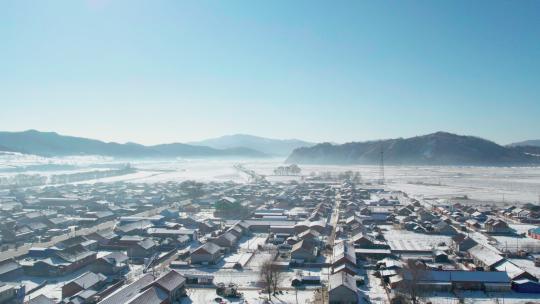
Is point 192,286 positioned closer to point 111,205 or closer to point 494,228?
point 494,228

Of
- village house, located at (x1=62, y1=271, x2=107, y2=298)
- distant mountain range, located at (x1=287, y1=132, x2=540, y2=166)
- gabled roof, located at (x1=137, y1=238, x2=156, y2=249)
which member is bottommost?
village house, located at (x1=62, y1=271, x2=107, y2=298)

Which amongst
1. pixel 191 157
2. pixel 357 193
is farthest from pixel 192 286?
pixel 191 157

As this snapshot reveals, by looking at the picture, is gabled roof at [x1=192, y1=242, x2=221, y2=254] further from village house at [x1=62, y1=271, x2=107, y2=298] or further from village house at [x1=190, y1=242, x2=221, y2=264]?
village house at [x1=62, y1=271, x2=107, y2=298]

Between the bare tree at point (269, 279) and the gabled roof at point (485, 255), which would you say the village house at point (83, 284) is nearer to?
the bare tree at point (269, 279)

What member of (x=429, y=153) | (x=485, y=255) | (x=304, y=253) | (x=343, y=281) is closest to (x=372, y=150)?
(x=429, y=153)

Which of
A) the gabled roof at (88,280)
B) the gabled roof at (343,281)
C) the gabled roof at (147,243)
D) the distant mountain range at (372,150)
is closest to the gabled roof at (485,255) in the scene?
the gabled roof at (343,281)

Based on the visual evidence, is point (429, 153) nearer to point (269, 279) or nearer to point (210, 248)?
point (210, 248)

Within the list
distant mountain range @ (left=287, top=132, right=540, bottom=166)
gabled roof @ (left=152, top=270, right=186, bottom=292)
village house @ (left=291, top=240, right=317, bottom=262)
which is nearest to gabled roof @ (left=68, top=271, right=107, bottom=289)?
gabled roof @ (left=152, top=270, right=186, bottom=292)
